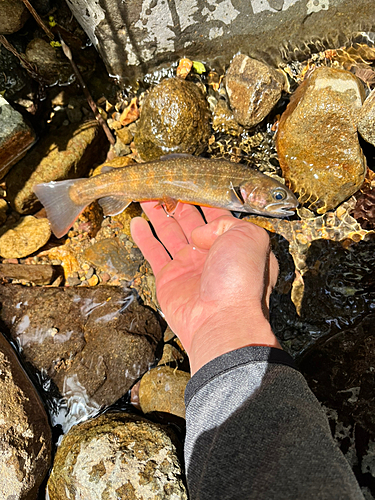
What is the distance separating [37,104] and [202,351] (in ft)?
15.3

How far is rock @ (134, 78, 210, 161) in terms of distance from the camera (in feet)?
15.3

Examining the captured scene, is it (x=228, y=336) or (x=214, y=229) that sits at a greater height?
(x=214, y=229)

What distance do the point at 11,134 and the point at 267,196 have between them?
3.65 meters

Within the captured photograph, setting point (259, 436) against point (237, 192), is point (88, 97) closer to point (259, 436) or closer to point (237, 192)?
point (237, 192)

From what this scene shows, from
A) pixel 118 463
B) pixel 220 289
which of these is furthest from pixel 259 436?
pixel 118 463

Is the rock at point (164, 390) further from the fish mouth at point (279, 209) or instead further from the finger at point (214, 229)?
the fish mouth at point (279, 209)

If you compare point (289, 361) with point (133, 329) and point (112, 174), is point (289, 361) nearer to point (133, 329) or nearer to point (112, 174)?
point (133, 329)

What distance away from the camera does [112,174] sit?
4.46 m

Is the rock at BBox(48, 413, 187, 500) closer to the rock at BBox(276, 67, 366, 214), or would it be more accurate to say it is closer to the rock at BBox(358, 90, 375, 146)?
the rock at BBox(276, 67, 366, 214)

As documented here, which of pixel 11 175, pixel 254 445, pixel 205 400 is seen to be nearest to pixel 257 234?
pixel 205 400

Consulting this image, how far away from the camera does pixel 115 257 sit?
5152 mm

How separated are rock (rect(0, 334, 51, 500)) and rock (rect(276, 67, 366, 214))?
443 cm

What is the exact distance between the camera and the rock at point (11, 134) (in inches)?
180

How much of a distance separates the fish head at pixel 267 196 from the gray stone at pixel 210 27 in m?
2.18
